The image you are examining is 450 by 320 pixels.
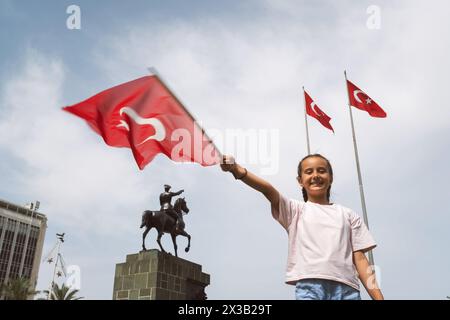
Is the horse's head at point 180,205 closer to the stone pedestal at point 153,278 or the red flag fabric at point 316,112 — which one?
the stone pedestal at point 153,278

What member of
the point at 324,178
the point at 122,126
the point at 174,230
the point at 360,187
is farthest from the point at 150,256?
the point at 324,178

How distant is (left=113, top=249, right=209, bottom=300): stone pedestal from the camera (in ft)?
40.1

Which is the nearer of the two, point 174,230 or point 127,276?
point 127,276

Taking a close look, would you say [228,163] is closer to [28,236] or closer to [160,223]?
[160,223]

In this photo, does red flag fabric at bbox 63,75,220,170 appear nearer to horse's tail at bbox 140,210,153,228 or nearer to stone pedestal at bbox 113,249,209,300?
stone pedestal at bbox 113,249,209,300

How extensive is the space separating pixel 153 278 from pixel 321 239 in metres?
10.4

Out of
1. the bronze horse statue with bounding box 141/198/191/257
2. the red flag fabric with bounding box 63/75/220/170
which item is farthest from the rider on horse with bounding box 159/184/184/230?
the red flag fabric with bounding box 63/75/220/170

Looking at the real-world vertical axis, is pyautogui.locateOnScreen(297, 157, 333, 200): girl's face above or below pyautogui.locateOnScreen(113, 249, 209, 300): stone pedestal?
below

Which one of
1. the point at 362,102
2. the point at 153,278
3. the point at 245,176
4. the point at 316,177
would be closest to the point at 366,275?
the point at 316,177

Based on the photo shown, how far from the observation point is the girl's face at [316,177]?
9.35 feet

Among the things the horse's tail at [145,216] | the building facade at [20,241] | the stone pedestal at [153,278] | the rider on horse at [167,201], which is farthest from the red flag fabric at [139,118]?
the building facade at [20,241]
